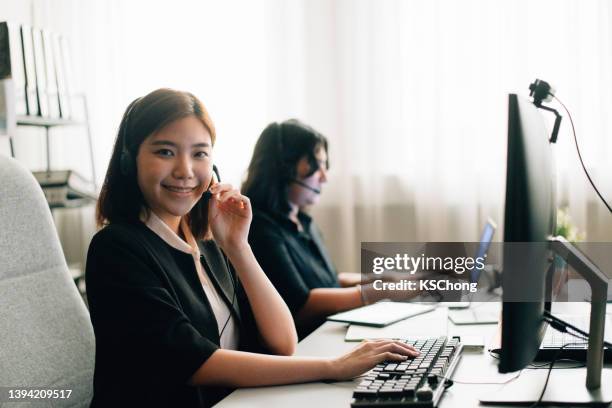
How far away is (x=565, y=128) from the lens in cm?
252

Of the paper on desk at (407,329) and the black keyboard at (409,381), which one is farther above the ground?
the black keyboard at (409,381)

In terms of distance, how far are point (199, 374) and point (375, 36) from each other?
2.02 meters

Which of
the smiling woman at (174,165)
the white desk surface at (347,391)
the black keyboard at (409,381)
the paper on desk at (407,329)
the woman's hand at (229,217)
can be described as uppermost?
A: the smiling woman at (174,165)

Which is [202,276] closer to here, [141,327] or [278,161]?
[141,327]

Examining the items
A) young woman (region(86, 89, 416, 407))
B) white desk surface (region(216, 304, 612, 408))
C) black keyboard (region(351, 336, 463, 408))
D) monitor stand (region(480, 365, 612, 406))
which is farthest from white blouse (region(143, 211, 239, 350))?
monitor stand (region(480, 365, 612, 406))

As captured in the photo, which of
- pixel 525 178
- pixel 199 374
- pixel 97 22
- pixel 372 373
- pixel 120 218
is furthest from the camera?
pixel 97 22

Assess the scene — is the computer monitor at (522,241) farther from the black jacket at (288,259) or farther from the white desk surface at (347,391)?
the black jacket at (288,259)

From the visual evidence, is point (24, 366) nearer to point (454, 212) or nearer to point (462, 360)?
point (462, 360)

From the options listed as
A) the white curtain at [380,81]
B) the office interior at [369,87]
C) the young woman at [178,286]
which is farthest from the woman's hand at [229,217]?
the white curtain at [380,81]

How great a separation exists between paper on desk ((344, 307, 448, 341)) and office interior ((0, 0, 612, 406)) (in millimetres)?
1210

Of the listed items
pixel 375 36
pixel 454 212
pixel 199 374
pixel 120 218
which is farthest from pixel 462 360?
pixel 375 36

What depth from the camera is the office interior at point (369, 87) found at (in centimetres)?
255

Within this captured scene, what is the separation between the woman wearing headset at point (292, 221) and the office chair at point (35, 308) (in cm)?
73

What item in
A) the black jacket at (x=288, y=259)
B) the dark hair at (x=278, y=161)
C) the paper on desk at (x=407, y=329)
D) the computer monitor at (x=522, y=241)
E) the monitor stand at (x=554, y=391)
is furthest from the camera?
the dark hair at (x=278, y=161)
